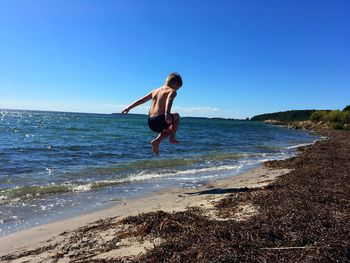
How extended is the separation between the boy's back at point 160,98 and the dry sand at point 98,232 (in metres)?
2.00

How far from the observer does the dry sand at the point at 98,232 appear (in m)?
5.30

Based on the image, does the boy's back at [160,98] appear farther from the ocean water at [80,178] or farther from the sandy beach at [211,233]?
the ocean water at [80,178]

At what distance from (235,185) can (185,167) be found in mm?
5137

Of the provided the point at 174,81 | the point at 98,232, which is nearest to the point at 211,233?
the point at 98,232

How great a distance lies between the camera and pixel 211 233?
511cm

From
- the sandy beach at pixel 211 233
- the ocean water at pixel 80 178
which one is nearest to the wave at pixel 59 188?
the ocean water at pixel 80 178

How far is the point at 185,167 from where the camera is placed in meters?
16.3

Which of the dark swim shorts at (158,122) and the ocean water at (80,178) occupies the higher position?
the dark swim shorts at (158,122)

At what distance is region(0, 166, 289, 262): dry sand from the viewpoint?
5.30 m

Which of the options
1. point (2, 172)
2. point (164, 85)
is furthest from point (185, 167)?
point (164, 85)

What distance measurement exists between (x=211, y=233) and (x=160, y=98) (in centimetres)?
239

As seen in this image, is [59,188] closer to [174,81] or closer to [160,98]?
[160,98]

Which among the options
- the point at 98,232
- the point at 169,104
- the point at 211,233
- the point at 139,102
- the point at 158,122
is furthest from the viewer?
the point at 139,102

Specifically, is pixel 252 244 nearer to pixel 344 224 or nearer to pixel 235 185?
pixel 344 224
